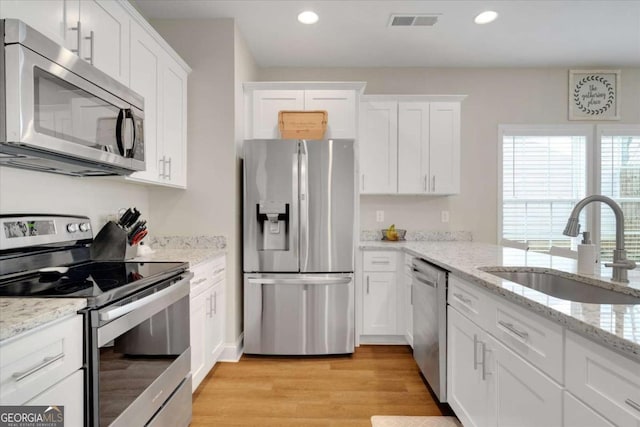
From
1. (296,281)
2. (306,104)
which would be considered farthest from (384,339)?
(306,104)

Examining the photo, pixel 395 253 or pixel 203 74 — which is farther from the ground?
pixel 203 74

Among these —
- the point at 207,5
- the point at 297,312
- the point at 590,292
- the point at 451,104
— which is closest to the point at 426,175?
the point at 451,104

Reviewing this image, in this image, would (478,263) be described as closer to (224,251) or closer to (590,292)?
(590,292)

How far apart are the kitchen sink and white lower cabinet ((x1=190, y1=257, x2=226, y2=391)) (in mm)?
1710

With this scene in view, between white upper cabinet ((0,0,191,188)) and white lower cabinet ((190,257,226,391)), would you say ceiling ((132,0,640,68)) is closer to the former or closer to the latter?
white upper cabinet ((0,0,191,188))

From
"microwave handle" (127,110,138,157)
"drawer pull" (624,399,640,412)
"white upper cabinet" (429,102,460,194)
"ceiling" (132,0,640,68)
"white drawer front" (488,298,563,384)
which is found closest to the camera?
"drawer pull" (624,399,640,412)

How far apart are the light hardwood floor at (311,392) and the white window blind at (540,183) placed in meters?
2.11

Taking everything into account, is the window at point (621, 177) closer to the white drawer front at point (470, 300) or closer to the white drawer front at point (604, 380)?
the white drawer front at point (470, 300)

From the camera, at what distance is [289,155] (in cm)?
285

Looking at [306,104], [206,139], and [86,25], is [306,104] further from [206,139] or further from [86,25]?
[86,25]

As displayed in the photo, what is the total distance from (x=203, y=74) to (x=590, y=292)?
116 inches

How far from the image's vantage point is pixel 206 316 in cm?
236

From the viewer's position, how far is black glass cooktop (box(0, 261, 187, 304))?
3.90 ft

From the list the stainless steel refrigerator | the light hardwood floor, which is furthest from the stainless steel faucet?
the stainless steel refrigerator
